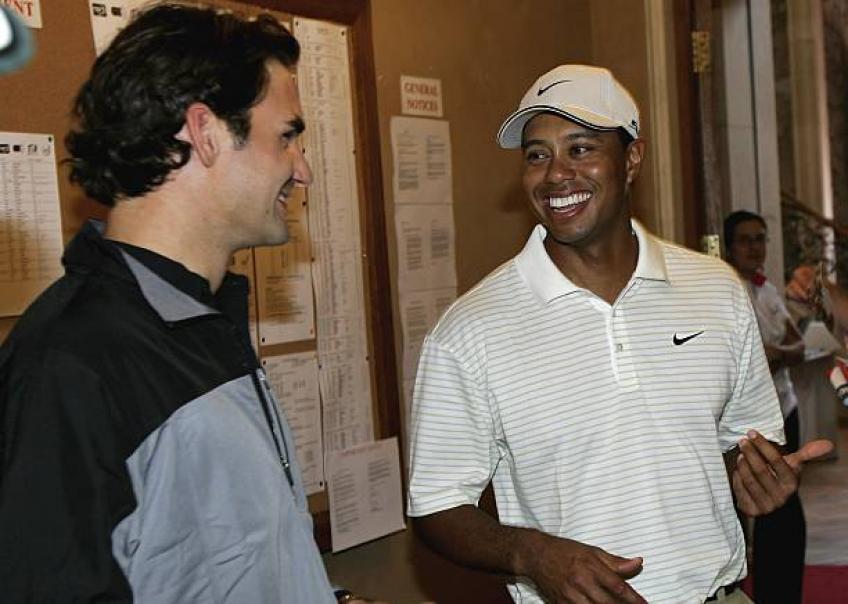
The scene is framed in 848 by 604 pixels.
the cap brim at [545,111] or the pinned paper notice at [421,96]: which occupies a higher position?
the pinned paper notice at [421,96]

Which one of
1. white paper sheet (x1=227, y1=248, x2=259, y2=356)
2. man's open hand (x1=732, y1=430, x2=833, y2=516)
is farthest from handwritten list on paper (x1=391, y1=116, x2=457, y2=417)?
man's open hand (x1=732, y1=430, x2=833, y2=516)

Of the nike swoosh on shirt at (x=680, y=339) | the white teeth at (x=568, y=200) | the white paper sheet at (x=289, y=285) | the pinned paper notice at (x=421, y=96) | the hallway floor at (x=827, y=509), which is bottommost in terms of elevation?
the hallway floor at (x=827, y=509)

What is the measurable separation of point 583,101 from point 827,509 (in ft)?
15.8

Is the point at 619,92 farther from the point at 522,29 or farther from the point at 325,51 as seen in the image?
the point at 522,29

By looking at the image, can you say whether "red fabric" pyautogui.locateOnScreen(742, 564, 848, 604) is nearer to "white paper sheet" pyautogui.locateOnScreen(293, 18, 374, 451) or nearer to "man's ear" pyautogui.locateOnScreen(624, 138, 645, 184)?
"white paper sheet" pyautogui.locateOnScreen(293, 18, 374, 451)

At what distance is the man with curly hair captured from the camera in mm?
1161

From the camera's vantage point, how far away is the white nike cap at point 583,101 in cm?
204

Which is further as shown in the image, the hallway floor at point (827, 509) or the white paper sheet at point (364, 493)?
the hallway floor at point (827, 509)

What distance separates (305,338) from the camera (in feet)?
9.34

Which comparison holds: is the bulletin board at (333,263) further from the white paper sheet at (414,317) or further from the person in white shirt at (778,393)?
the person in white shirt at (778,393)

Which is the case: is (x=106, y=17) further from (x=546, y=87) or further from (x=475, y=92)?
(x=475, y=92)

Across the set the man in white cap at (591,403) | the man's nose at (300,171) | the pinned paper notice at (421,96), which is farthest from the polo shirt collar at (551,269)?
the pinned paper notice at (421,96)

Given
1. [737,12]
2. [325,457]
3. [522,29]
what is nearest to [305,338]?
[325,457]

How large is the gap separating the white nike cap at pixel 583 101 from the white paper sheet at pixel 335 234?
86 cm
